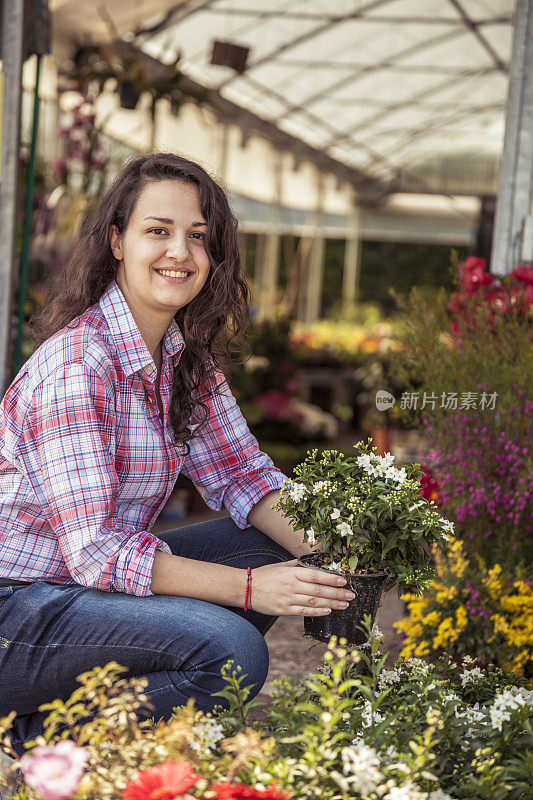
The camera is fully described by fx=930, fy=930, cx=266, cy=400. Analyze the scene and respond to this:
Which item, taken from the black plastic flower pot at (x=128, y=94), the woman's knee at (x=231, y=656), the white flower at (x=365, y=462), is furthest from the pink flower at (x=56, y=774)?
the black plastic flower pot at (x=128, y=94)

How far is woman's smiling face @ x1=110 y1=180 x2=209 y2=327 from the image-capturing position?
186 centimetres

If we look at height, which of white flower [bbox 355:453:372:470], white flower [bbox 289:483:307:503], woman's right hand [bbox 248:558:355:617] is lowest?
woman's right hand [bbox 248:558:355:617]

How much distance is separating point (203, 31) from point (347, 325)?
5.58 m

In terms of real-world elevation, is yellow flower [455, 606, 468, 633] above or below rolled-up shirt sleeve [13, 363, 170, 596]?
below

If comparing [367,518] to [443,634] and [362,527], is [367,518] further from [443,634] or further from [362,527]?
[443,634]


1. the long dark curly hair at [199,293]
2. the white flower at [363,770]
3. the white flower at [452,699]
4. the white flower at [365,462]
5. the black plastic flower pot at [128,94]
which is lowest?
the white flower at [452,699]

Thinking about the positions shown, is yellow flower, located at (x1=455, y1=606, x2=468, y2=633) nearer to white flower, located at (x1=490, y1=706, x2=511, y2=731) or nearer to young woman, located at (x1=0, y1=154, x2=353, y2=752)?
young woman, located at (x1=0, y1=154, x2=353, y2=752)

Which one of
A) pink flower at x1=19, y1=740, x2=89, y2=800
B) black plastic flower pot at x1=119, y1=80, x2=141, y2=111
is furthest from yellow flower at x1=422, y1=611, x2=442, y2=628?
black plastic flower pot at x1=119, y1=80, x2=141, y2=111

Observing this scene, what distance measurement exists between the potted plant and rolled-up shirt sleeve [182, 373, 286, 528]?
407 mm

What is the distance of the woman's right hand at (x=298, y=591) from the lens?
161cm

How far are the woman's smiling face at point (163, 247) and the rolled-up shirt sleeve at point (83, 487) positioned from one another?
25cm

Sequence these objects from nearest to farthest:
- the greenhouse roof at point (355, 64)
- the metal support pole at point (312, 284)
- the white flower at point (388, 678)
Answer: the white flower at point (388, 678) < the greenhouse roof at point (355, 64) < the metal support pole at point (312, 284)

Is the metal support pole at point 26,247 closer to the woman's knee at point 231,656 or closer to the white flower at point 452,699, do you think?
the woman's knee at point 231,656

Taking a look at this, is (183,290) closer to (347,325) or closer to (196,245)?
(196,245)
